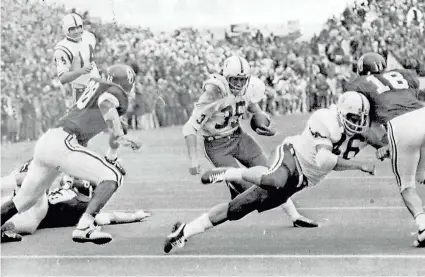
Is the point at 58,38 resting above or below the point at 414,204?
above

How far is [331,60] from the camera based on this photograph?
639cm

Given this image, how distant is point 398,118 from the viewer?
6.04 m

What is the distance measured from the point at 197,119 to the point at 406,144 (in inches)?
51.0

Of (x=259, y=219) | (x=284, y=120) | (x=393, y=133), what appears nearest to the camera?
(x=393, y=133)

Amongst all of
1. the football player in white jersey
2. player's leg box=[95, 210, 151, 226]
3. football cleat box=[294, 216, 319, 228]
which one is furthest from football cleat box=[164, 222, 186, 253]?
the football player in white jersey

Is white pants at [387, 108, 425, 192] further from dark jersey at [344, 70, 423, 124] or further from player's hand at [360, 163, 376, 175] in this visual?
player's hand at [360, 163, 376, 175]

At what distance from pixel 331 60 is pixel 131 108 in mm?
1228

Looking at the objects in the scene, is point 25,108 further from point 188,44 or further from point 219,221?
point 219,221

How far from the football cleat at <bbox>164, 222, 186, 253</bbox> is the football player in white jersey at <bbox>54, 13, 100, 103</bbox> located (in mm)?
1013

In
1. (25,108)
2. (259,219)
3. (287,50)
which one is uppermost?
(287,50)

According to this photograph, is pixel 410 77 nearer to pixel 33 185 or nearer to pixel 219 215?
pixel 219 215

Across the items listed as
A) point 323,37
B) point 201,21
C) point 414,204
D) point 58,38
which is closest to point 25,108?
point 58,38

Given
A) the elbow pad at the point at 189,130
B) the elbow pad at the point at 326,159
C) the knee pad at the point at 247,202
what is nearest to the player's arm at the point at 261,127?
the elbow pad at the point at 189,130

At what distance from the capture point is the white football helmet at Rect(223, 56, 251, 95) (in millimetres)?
6305
